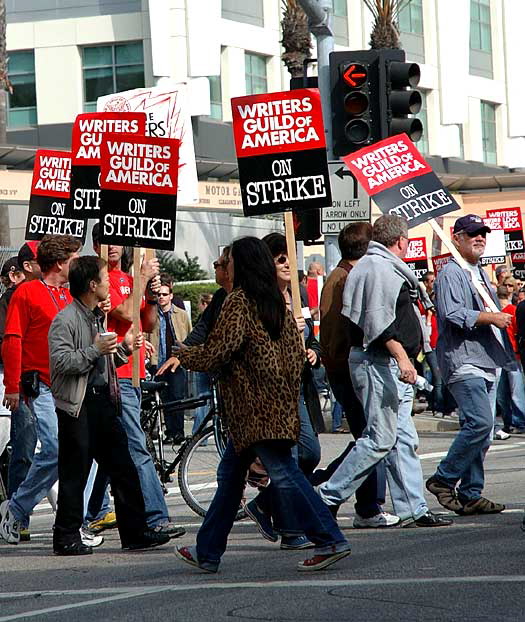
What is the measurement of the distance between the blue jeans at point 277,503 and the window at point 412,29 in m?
44.3

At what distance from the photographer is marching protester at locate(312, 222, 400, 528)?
10359mm

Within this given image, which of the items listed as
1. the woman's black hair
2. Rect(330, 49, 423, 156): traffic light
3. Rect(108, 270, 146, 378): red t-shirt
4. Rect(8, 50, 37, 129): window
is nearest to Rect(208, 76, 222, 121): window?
Rect(8, 50, 37, 129): window

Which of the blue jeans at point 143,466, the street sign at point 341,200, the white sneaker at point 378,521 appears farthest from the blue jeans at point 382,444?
the street sign at point 341,200

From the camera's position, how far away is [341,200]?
17.0 meters

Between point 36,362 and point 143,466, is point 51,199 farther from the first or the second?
point 143,466

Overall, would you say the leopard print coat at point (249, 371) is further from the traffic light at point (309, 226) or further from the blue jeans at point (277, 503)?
the traffic light at point (309, 226)

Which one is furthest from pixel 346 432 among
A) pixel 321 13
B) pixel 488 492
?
pixel 488 492

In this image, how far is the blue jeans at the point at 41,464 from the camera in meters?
10.1

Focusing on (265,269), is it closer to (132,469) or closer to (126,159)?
(132,469)

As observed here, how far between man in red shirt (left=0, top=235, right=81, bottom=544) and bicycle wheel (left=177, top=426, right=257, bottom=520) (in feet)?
5.09

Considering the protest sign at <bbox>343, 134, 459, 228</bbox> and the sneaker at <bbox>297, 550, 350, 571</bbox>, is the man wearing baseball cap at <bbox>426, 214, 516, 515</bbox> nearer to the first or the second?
the protest sign at <bbox>343, 134, 459, 228</bbox>

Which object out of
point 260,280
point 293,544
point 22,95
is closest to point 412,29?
point 22,95

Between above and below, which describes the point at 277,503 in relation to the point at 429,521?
above

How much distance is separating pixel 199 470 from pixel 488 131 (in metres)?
46.9
